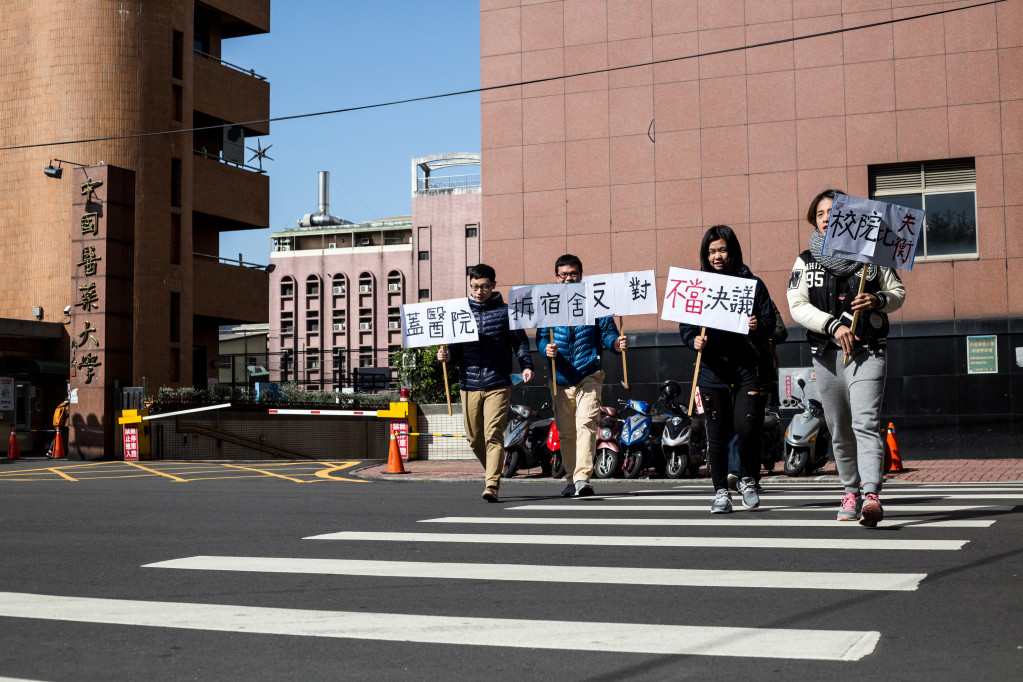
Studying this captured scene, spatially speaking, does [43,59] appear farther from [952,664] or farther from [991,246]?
[952,664]

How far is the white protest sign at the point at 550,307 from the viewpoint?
11.1 metres

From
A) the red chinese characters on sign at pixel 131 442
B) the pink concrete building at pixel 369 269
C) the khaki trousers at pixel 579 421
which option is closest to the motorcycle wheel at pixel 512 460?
the khaki trousers at pixel 579 421

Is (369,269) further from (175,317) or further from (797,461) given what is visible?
(797,461)

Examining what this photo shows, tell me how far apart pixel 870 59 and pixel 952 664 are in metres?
18.7

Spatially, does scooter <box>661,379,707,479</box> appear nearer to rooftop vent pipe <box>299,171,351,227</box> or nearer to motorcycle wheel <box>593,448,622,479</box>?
motorcycle wheel <box>593,448,622,479</box>

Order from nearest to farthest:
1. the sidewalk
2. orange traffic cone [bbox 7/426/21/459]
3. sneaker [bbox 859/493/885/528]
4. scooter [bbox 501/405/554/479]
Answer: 1. sneaker [bbox 859/493/885/528]
2. the sidewalk
3. scooter [bbox 501/405/554/479]
4. orange traffic cone [bbox 7/426/21/459]

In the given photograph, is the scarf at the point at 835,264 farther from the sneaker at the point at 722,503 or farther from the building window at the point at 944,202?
the building window at the point at 944,202

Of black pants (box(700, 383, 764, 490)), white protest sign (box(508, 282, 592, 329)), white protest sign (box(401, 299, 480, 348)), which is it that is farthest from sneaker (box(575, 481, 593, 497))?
black pants (box(700, 383, 764, 490))

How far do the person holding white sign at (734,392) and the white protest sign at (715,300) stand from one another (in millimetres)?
76

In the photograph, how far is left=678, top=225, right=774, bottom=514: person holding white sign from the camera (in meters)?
8.43

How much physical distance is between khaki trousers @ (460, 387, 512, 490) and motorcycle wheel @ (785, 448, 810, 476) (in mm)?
5533

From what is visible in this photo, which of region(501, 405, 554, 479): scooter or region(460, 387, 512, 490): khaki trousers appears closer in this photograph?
region(460, 387, 512, 490): khaki trousers

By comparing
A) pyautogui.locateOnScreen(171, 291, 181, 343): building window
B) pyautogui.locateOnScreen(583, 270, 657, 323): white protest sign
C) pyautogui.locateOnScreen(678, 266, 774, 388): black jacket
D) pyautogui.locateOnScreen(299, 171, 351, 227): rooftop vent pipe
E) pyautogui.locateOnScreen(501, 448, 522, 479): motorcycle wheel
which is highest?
pyautogui.locateOnScreen(299, 171, 351, 227): rooftop vent pipe

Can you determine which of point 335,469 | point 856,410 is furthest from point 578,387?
point 335,469
